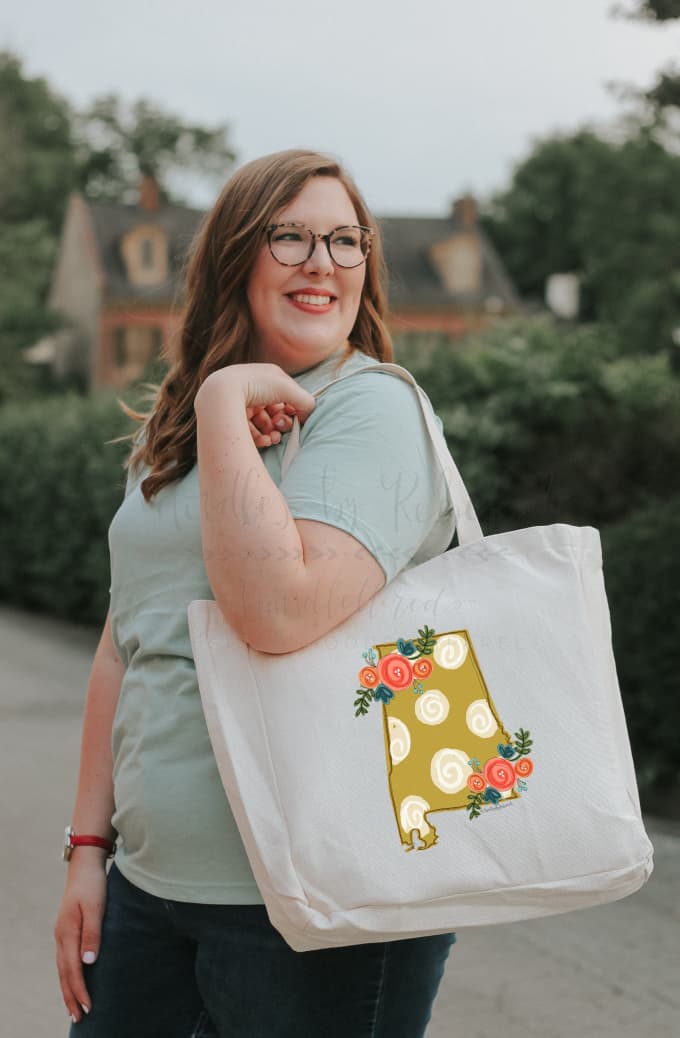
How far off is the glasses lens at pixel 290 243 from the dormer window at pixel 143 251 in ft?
131

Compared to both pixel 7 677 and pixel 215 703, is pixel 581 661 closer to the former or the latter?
pixel 215 703

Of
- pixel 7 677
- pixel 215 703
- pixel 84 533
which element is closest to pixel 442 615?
pixel 215 703

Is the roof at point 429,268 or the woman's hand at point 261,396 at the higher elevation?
the woman's hand at point 261,396

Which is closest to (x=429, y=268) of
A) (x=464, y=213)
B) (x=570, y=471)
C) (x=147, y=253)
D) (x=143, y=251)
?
(x=464, y=213)

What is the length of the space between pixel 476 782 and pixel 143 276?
41.1m

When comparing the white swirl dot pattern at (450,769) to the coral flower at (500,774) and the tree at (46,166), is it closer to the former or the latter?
the coral flower at (500,774)

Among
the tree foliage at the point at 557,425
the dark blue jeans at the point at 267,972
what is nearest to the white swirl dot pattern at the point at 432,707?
the dark blue jeans at the point at 267,972

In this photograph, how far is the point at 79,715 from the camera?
7.70m

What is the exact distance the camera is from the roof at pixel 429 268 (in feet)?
139

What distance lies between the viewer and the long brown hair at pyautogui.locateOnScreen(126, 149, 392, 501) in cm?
177

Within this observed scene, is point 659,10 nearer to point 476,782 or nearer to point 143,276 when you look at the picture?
point 476,782

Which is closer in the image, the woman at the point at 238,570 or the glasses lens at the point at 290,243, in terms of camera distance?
the woman at the point at 238,570

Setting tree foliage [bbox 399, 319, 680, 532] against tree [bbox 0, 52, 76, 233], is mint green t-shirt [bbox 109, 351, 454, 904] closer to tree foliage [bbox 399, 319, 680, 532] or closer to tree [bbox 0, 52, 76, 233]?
tree foliage [bbox 399, 319, 680, 532]

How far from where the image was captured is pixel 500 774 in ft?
4.95
